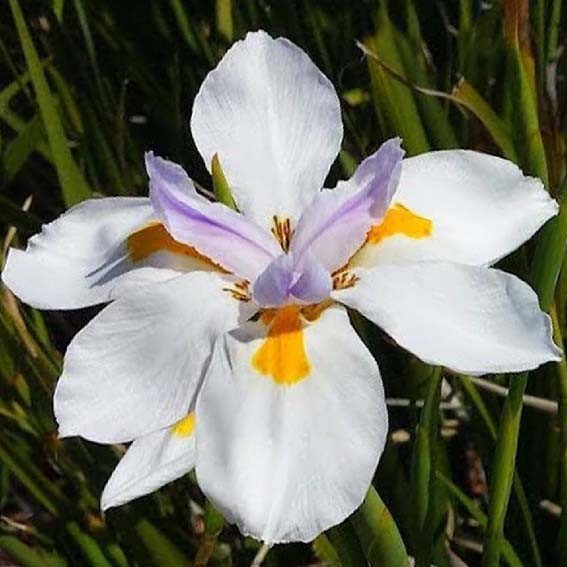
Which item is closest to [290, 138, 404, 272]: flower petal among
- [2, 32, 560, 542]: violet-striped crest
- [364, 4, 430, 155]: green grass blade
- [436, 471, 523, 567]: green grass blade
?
[2, 32, 560, 542]: violet-striped crest

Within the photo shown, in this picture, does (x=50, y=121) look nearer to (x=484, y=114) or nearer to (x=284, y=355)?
(x=484, y=114)

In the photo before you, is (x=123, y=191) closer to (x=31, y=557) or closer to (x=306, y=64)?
(x=31, y=557)

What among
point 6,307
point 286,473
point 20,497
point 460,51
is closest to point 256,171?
point 286,473

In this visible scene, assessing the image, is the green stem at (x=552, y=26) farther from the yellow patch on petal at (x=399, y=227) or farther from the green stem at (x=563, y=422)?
the yellow patch on petal at (x=399, y=227)

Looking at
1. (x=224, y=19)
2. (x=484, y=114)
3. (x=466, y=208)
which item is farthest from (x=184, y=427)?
(x=224, y=19)

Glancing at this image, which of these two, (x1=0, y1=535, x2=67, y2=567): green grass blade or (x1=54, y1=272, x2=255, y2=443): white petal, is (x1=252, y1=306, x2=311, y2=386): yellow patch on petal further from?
(x1=0, y1=535, x2=67, y2=567): green grass blade

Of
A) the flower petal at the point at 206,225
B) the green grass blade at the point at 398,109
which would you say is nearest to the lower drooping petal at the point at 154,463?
the flower petal at the point at 206,225
